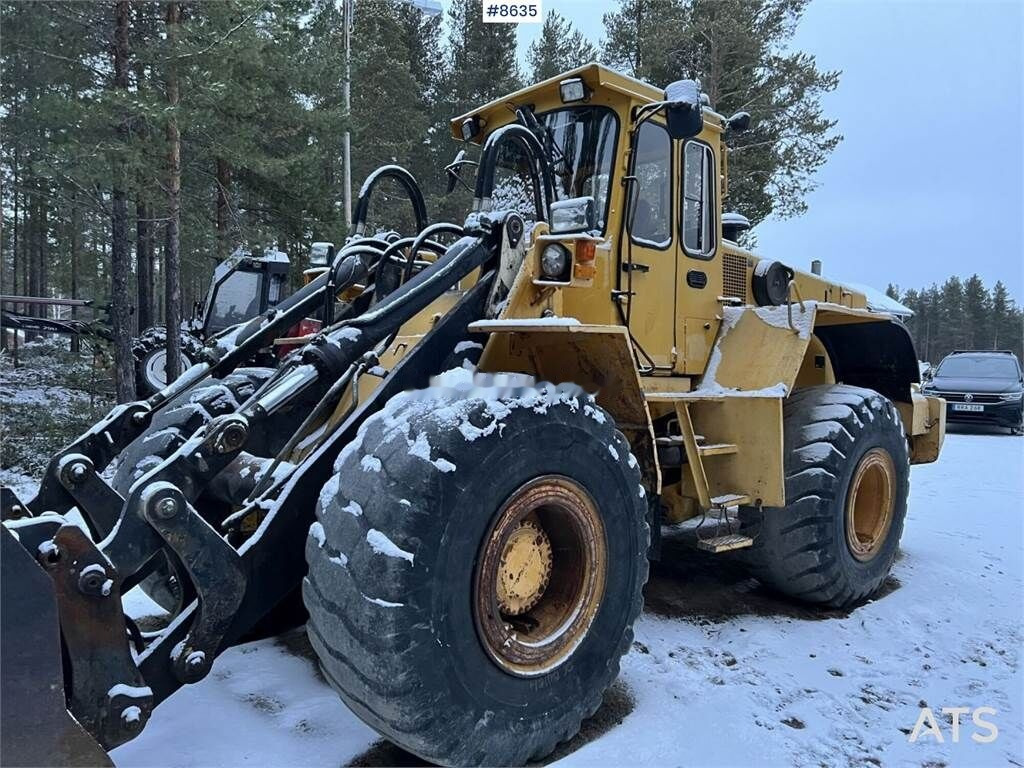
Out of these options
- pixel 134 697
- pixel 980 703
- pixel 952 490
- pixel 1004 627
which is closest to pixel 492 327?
pixel 134 697

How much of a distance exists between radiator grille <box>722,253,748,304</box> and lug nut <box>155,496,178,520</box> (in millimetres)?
3838

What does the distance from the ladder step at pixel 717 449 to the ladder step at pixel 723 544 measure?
495 millimetres

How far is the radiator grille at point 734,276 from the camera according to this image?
16.9 feet

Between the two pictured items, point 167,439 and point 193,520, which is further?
point 167,439

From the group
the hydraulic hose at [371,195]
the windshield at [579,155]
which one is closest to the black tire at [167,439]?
the hydraulic hose at [371,195]

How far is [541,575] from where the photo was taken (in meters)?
3.11

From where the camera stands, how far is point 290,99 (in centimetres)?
1420

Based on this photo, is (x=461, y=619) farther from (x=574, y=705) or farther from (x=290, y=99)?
(x=290, y=99)

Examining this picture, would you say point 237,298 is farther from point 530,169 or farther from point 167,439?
point 167,439

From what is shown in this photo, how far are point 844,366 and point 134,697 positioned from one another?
18.1 feet

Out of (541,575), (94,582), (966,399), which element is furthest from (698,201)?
(966,399)

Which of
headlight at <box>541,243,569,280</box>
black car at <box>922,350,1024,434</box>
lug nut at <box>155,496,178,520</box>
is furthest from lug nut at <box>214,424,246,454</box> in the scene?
black car at <box>922,350,1024,434</box>

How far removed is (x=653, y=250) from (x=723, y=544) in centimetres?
174

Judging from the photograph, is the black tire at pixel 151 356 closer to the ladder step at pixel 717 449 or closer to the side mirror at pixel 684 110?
the ladder step at pixel 717 449
